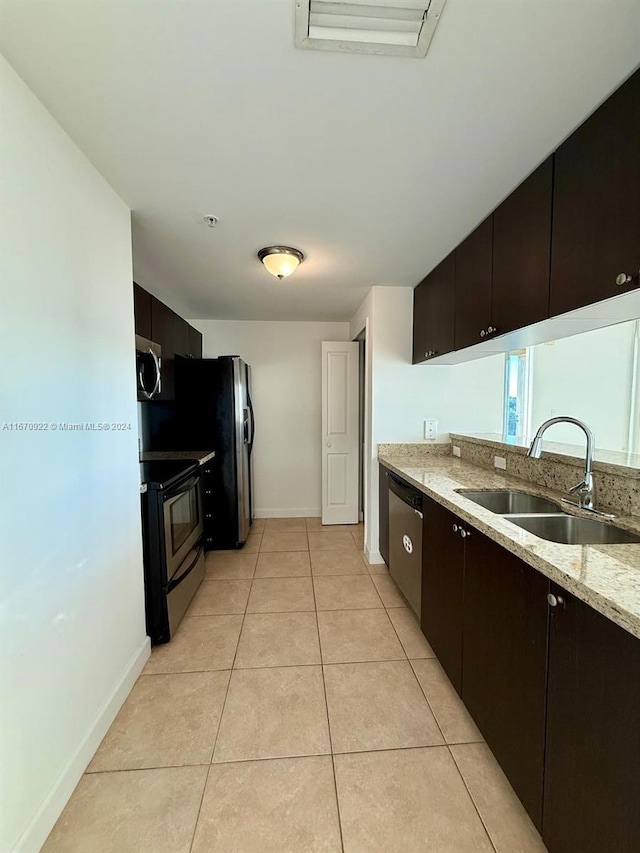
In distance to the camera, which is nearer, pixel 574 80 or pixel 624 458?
pixel 574 80

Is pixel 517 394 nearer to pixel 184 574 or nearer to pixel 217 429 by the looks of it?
pixel 217 429

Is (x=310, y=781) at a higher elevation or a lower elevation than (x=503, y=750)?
lower

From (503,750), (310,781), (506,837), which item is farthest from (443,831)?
(310,781)

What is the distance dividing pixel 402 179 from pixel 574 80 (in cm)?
62

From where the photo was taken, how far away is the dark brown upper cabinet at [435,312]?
2252 millimetres

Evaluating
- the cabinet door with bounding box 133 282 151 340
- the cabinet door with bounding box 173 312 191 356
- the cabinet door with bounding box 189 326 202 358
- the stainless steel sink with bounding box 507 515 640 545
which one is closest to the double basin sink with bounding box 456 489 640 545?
the stainless steel sink with bounding box 507 515 640 545

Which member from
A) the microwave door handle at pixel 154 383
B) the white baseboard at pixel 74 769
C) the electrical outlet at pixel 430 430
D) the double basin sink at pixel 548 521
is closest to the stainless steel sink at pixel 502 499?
the double basin sink at pixel 548 521

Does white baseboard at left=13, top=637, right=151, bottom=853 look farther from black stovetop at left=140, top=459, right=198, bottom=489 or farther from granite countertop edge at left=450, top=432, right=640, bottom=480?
granite countertop edge at left=450, top=432, right=640, bottom=480

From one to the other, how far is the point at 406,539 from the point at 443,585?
20.1 inches

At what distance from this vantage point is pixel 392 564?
2.53m

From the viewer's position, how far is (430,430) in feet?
9.53

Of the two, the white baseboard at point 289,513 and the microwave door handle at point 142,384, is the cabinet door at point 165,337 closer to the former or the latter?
the microwave door handle at point 142,384

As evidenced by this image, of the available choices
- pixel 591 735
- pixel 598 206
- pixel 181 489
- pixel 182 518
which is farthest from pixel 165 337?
pixel 591 735

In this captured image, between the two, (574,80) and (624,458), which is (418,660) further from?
(574,80)
